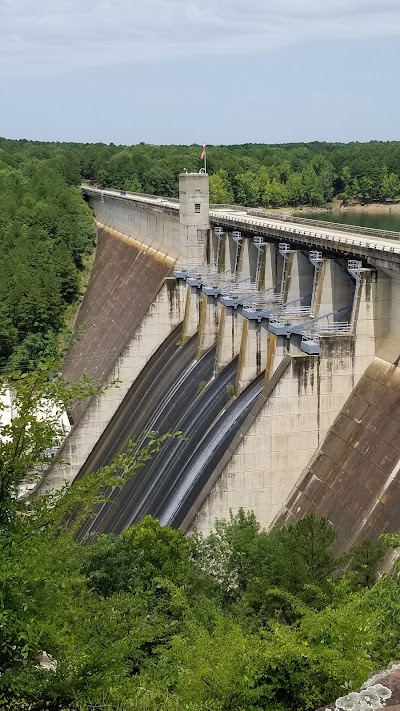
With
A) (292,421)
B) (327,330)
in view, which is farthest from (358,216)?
(292,421)

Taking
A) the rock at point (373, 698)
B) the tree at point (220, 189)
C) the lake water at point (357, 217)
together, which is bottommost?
the rock at point (373, 698)

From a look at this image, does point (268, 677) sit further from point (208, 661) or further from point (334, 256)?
point (334, 256)

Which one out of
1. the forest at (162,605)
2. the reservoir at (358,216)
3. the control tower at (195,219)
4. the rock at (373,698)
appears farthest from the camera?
the reservoir at (358,216)

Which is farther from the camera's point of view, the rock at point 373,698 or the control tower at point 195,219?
the control tower at point 195,219

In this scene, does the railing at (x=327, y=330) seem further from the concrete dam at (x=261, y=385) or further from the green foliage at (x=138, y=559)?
the green foliage at (x=138, y=559)

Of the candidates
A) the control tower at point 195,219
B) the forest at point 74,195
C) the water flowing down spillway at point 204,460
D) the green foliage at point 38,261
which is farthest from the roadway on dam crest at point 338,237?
the green foliage at point 38,261

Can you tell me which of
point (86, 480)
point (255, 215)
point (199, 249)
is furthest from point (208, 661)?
point (255, 215)

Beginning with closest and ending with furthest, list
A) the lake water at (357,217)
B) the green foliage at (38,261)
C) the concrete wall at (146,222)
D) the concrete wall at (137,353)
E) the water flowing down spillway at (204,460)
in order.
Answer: the water flowing down spillway at (204,460), the concrete wall at (137,353), the concrete wall at (146,222), the green foliage at (38,261), the lake water at (357,217)
